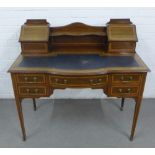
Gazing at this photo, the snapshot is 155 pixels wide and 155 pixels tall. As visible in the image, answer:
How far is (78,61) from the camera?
6.49ft

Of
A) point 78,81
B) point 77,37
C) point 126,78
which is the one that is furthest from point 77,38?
point 126,78

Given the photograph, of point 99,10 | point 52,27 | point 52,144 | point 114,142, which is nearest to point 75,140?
point 52,144

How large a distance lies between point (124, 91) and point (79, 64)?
0.47m

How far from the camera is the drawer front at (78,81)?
5.93 feet

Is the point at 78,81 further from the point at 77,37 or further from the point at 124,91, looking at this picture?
the point at 77,37

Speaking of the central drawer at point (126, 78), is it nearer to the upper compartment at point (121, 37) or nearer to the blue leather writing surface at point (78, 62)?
the blue leather writing surface at point (78, 62)

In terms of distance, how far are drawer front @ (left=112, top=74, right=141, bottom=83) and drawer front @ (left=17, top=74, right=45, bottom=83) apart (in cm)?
62

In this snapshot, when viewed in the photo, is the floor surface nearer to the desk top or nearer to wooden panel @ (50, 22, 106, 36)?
the desk top

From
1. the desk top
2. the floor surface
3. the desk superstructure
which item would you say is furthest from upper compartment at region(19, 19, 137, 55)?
the floor surface

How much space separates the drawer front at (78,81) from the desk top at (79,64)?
0.20 ft

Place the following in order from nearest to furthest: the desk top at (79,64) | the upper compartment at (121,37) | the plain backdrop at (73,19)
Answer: the desk top at (79,64), the upper compartment at (121,37), the plain backdrop at (73,19)

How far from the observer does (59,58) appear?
6.70 ft

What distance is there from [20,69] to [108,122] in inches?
47.3

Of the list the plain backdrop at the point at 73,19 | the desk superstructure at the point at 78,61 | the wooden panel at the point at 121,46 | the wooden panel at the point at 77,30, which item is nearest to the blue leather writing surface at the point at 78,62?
the desk superstructure at the point at 78,61
